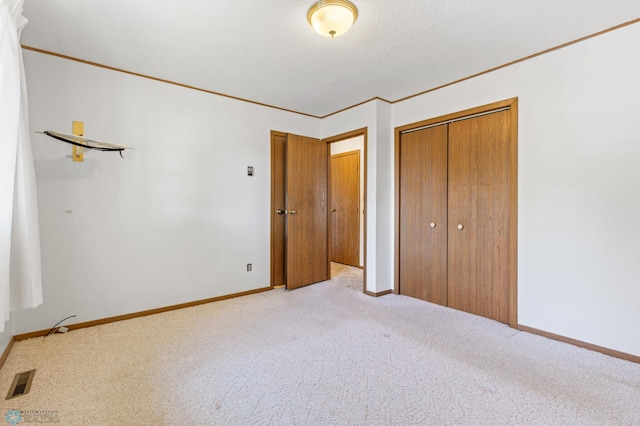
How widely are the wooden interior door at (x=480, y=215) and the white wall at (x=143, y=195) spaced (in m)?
2.24

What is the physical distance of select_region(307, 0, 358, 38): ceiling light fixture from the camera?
6.13 feet

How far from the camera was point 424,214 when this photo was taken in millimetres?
3422

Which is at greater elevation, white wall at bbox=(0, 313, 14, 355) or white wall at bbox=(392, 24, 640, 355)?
white wall at bbox=(392, 24, 640, 355)

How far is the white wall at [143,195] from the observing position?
2539 mm

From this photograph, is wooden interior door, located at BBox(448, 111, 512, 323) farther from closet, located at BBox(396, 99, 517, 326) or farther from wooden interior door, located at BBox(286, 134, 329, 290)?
wooden interior door, located at BBox(286, 134, 329, 290)

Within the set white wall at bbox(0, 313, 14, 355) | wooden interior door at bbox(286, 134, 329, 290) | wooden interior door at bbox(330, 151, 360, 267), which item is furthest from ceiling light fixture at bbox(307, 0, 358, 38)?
wooden interior door at bbox(330, 151, 360, 267)

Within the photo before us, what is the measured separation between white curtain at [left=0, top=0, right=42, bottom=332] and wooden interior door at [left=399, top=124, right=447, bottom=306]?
3.33 m

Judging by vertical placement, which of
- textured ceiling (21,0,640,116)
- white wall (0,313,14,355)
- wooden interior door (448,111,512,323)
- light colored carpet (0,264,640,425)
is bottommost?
light colored carpet (0,264,640,425)

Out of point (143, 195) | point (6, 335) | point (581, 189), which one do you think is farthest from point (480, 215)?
point (6, 335)

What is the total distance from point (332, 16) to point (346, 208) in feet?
12.4

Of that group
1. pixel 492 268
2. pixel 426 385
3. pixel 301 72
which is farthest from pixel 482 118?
pixel 426 385

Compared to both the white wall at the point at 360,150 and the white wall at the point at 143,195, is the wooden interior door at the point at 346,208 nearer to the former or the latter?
the white wall at the point at 360,150

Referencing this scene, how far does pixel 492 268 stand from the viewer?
112 inches

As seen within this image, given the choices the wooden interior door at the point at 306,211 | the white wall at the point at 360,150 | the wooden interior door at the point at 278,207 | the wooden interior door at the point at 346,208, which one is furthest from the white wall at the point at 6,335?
the white wall at the point at 360,150
